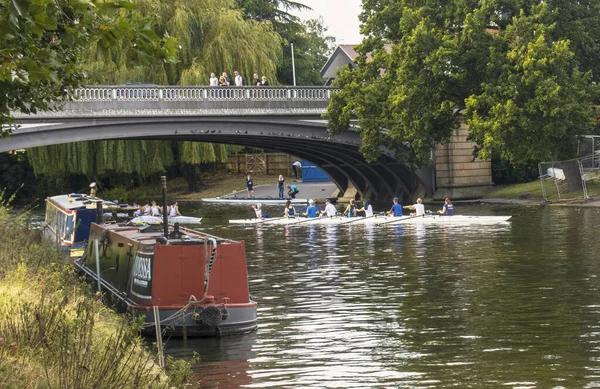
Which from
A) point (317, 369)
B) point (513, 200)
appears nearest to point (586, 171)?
point (513, 200)

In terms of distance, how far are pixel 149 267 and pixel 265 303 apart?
16.1 feet

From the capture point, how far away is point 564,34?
171 ft

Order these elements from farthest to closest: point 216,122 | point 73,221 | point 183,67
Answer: point 183,67 → point 216,122 → point 73,221

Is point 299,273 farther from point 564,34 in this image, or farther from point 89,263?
point 564,34

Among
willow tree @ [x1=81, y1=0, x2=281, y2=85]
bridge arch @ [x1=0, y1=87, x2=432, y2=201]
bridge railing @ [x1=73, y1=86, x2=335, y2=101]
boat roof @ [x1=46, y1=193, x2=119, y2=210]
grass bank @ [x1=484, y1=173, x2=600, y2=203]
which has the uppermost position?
willow tree @ [x1=81, y1=0, x2=281, y2=85]

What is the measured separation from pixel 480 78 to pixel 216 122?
544 inches

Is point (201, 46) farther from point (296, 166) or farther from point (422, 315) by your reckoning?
point (422, 315)

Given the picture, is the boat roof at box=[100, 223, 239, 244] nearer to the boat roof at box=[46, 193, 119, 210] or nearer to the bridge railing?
the boat roof at box=[46, 193, 119, 210]

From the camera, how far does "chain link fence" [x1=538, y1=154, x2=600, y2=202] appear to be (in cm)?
5050

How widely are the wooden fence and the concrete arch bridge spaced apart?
1854 cm

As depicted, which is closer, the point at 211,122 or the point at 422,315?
the point at 422,315

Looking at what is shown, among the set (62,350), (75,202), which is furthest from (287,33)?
(62,350)

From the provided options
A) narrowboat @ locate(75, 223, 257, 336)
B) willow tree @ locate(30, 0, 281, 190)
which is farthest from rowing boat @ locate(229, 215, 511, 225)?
narrowboat @ locate(75, 223, 257, 336)

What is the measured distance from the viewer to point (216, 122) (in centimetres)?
5478
